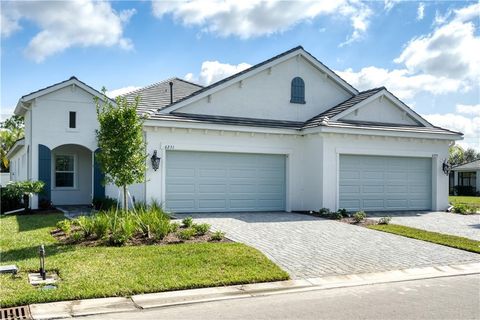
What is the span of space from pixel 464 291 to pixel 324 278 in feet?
7.60

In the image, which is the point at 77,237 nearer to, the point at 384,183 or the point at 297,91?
the point at 297,91

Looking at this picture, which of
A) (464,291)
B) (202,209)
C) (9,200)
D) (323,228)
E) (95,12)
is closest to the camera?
(464,291)

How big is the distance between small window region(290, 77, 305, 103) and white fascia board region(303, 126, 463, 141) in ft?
6.87

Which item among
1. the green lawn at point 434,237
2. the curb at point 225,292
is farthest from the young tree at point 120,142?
the green lawn at point 434,237

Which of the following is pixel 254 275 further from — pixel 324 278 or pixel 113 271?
pixel 113 271

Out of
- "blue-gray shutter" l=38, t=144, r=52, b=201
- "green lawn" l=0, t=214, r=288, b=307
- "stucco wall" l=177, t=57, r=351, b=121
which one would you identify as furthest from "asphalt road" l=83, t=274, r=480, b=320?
"blue-gray shutter" l=38, t=144, r=52, b=201

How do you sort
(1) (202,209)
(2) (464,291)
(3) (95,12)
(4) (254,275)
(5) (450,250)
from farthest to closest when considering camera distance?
(1) (202,209), (3) (95,12), (5) (450,250), (4) (254,275), (2) (464,291)

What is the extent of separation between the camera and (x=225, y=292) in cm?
699

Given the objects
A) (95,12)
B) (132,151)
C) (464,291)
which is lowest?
(464,291)

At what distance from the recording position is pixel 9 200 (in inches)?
712

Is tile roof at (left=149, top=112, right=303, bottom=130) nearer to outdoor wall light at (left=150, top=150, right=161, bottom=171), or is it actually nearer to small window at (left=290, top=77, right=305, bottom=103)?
small window at (left=290, top=77, right=305, bottom=103)

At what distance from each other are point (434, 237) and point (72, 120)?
51.1 ft

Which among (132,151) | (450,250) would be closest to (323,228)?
(450,250)

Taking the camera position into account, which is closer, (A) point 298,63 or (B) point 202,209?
(B) point 202,209
